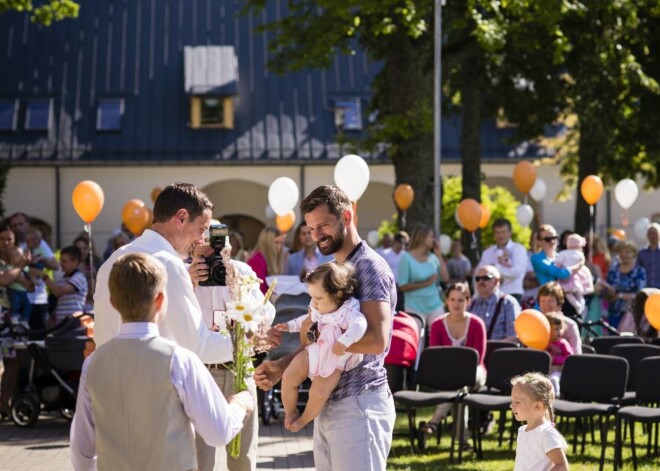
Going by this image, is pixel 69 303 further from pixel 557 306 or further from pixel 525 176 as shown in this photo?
pixel 525 176

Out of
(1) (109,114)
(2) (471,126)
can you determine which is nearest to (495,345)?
(2) (471,126)

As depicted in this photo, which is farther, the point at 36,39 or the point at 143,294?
the point at 36,39

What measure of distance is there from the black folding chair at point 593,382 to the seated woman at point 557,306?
0.72 meters

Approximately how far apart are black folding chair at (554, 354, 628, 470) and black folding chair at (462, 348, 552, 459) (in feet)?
0.74

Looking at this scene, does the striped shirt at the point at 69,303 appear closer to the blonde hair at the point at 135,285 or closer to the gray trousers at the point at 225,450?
the gray trousers at the point at 225,450

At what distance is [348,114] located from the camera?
36.3 meters

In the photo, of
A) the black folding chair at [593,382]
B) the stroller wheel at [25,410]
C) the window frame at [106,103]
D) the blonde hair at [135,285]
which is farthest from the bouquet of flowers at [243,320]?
the window frame at [106,103]

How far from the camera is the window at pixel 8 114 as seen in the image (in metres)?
35.3

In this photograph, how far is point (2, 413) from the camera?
1277 centimetres

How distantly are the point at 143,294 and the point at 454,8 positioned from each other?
16.4m

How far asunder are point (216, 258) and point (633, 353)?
6756mm

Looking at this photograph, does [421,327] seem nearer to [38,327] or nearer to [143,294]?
[38,327]

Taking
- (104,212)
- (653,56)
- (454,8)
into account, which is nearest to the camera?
(454,8)

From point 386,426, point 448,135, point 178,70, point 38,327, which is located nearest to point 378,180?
point 448,135
